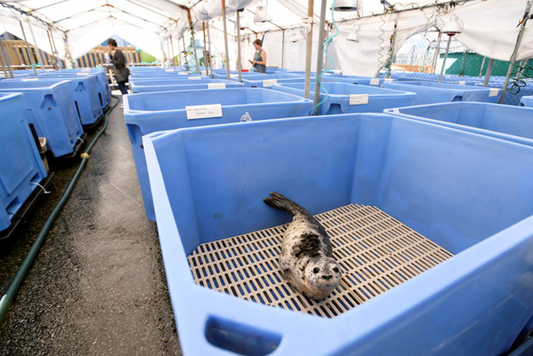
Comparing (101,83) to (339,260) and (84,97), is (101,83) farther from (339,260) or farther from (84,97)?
(339,260)

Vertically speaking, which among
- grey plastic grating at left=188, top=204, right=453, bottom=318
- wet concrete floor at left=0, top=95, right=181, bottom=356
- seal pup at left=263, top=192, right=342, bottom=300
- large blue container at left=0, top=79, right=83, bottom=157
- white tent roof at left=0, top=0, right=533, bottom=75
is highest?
white tent roof at left=0, top=0, right=533, bottom=75

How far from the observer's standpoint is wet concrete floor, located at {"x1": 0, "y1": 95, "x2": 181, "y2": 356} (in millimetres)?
1209

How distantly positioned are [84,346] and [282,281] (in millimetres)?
931

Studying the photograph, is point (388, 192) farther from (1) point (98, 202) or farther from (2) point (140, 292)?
(1) point (98, 202)

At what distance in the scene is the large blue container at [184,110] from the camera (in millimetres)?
1563

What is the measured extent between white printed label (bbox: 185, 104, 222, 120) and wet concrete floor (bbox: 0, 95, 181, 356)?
0.94 meters

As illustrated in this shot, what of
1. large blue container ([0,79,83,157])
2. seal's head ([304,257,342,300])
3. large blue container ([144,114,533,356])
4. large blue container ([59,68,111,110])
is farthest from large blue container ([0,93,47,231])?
large blue container ([59,68,111,110])

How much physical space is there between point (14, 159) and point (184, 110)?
4.53 ft

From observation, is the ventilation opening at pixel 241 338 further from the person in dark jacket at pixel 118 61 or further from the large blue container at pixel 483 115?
the person in dark jacket at pixel 118 61

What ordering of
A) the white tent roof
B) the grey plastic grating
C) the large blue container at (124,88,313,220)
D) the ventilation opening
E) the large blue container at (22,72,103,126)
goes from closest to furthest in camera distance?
the ventilation opening
the grey plastic grating
the large blue container at (124,88,313,220)
the white tent roof
the large blue container at (22,72,103,126)

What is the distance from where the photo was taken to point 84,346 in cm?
119

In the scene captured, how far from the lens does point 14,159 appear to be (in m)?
1.93

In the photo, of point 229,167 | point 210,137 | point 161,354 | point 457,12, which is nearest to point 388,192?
point 229,167

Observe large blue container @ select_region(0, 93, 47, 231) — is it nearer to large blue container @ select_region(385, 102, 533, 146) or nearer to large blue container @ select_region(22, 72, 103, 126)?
large blue container @ select_region(22, 72, 103, 126)
